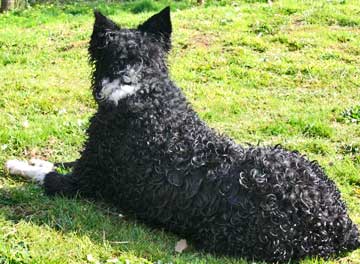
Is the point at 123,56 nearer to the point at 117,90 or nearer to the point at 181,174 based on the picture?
the point at 117,90

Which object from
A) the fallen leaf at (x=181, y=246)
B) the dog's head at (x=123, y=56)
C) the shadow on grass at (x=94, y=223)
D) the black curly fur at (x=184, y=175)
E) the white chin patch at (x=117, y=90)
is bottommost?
the fallen leaf at (x=181, y=246)

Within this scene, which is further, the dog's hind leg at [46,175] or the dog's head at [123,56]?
the dog's hind leg at [46,175]

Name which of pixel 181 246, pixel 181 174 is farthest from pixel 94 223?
pixel 181 174

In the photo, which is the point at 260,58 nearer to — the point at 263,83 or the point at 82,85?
the point at 263,83

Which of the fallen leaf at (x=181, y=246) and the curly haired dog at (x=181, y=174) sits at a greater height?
the curly haired dog at (x=181, y=174)

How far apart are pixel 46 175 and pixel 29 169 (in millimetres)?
273

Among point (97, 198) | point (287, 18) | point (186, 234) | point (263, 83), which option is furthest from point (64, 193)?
point (287, 18)

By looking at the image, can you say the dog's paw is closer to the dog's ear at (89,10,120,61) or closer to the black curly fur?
the black curly fur

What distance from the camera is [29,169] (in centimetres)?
538

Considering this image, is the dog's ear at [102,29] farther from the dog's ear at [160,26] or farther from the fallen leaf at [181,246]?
the fallen leaf at [181,246]

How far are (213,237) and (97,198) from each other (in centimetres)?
121

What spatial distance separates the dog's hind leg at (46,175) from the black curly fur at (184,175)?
1 cm

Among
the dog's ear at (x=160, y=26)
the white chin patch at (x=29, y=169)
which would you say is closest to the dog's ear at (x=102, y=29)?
the dog's ear at (x=160, y=26)

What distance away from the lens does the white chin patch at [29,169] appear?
5301 millimetres
